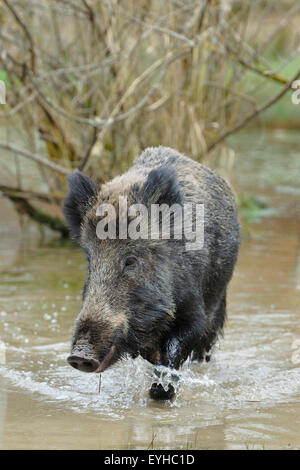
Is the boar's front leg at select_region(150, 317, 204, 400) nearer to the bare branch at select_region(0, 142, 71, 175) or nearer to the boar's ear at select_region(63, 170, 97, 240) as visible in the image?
the boar's ear at select_region(63, 170, 97, 240)

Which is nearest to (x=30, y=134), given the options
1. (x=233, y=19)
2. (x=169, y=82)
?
(x=169, y=82)

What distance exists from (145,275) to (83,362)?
79 cm

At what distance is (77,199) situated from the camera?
525 centimetres

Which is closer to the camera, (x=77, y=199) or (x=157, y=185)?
(x=157, y=185)

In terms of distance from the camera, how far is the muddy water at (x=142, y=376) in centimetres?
431

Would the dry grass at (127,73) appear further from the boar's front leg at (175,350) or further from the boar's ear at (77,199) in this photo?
the boar's front leg at (175,350)

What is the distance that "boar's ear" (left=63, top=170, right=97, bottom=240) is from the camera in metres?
5.19

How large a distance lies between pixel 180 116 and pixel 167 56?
98 centimetres

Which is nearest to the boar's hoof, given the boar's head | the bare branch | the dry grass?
the boar's head

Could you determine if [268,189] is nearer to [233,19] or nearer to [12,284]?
[233,19]

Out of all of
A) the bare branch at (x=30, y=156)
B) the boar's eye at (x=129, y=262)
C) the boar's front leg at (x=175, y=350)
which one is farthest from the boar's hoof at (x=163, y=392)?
the bare branch at (x=30, y=156)

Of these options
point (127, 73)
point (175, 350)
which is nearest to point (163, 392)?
point (175, 350)

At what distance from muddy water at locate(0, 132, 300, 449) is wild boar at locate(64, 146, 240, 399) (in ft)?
1.18

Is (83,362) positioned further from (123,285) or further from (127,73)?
(127,73)
